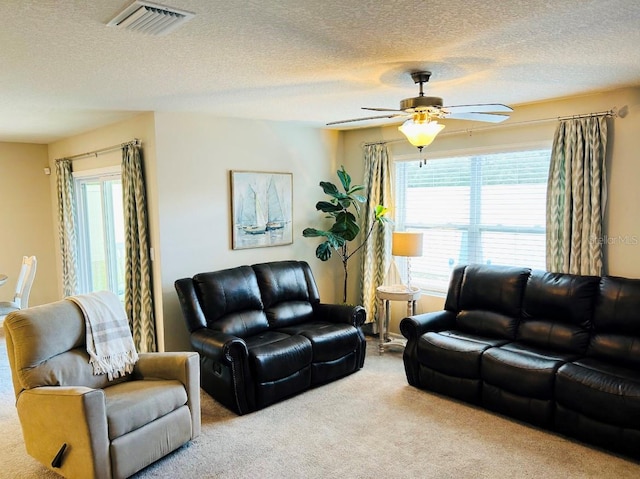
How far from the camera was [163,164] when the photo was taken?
13.4 feet

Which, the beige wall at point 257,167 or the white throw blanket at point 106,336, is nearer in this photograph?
the white throw blanket at point 106,336

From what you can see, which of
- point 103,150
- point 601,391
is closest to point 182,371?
point 601,391

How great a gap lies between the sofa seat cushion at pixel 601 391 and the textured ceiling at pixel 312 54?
1982 millimetres

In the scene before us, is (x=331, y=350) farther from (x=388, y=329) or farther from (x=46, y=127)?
(x=46, y=127)

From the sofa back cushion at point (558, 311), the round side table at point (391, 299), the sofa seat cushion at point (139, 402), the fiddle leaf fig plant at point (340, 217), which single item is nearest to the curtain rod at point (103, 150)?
the fiddle leaf fig plant at point (340, 217)

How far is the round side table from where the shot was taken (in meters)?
4.50

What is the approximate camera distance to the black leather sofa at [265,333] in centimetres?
344

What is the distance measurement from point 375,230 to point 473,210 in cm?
114

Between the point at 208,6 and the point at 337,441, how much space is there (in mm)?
2686

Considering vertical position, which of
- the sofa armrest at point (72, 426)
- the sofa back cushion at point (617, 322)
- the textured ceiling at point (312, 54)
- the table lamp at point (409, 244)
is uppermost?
the textured ceiling at point (312, 54)

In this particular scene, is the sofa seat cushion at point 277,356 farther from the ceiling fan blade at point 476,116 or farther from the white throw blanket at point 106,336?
the ceiling fan blade at point 476,116

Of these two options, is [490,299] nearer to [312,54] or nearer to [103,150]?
[312,54]

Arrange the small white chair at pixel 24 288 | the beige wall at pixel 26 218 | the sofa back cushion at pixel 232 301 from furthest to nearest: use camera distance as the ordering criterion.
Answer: the beige wall at pixel 26 218, the small white chair at pixel 24 288, the sofa back cushion at pixel 232 301

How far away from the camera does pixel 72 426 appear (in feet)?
8.01
